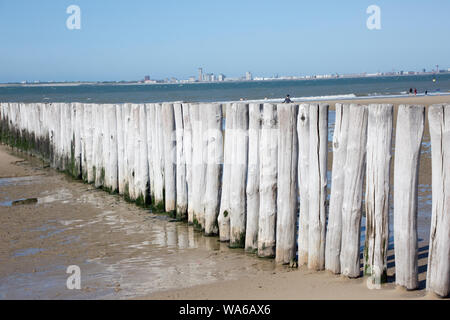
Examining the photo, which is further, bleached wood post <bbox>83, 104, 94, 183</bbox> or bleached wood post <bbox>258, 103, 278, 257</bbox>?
bleached wood post <bbox>83, 104, 94, 183</bbox>

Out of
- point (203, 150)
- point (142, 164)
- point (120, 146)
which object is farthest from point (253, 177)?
point (120, 146)

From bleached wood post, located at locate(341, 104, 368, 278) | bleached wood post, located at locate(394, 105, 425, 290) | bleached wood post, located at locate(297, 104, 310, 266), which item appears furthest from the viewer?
bleached wood post, located at locate(297, 104, 310, 266)

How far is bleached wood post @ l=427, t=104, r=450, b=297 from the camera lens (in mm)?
4043

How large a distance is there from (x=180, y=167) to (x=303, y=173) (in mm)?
2419

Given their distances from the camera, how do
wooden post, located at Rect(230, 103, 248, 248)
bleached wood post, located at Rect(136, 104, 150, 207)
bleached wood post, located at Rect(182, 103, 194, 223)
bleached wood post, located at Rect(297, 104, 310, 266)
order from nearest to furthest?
bleached wood post, located at Rect(297, 104, 310, 266), wooden post, located at Rect(230, 103, 248, 248), bleached wood post, located at Rect(182, 103, 194, 223), bleached wood post, located at Rect(136, 104, 150, 207)

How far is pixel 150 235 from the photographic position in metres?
6.85

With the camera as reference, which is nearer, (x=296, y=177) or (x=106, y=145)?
(x=296, y=177)

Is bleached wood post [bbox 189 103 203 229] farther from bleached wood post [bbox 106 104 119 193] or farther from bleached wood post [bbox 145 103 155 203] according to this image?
bleached wood post [bbox 106 104 119 193]

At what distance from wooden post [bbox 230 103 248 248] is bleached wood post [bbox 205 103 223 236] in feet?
1.52

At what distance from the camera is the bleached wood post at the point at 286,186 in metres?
5.30

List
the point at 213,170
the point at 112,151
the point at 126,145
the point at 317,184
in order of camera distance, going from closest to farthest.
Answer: the point at 317,184
the point at 213,170
the point at 126,145
the point at 112,151

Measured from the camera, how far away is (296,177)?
17.5ft

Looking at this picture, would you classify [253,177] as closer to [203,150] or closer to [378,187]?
[203,150]

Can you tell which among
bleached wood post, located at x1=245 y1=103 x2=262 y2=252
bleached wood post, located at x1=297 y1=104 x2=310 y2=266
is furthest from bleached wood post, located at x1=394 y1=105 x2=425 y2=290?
bleached wood post, located at x1=245 y1=103 x2=262 y2=252
